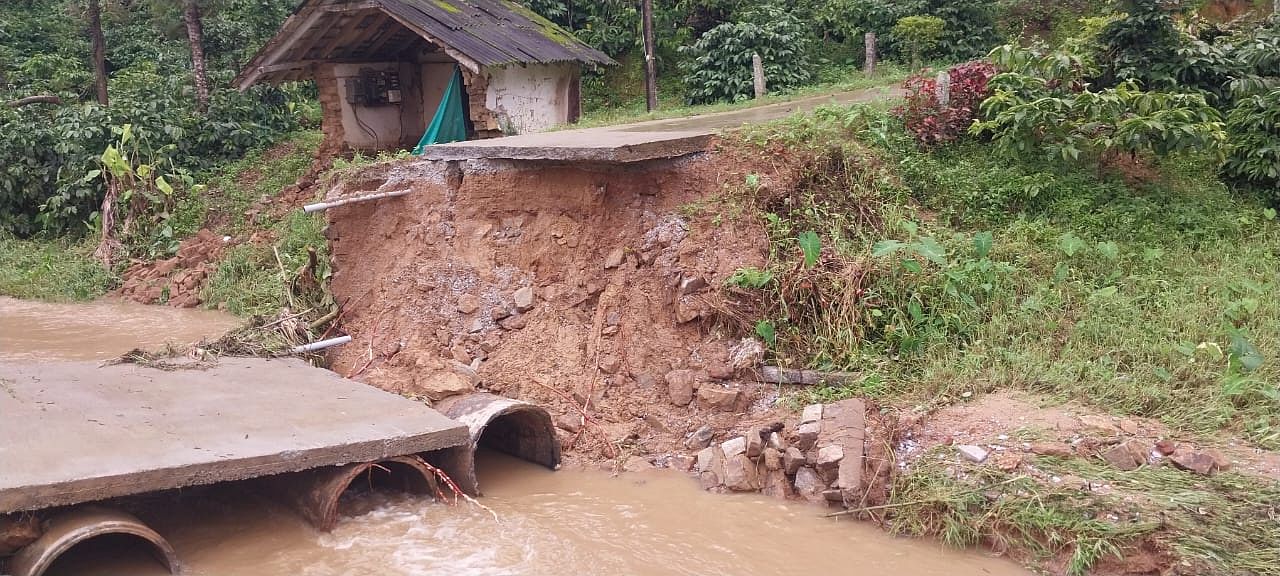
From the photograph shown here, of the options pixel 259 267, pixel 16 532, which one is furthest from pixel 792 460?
pixel 259 267

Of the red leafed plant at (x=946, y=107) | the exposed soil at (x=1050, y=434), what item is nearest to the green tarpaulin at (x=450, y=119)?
the red leafed plant at (x=946, y=107)

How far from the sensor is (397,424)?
17.8ft

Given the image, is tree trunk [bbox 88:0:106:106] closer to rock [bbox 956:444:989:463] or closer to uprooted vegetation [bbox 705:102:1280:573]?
uprooted vegetation [bbox 705:102:1280:573]

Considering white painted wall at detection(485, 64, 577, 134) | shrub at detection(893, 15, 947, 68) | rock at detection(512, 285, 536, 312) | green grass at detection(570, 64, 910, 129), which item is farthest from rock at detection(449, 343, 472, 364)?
shrub at detection(893, 15, 947, 68)

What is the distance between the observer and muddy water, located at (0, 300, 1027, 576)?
15.7 ft

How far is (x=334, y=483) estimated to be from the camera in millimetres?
5074

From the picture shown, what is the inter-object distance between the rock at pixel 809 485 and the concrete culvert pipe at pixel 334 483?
6.65 ft

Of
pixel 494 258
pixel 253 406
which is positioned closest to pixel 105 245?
pixel 494 258

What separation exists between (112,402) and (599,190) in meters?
3.48

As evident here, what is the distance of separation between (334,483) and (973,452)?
328 cm

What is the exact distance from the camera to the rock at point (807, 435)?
217 inches

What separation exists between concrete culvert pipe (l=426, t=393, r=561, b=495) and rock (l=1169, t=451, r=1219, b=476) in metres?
3.36

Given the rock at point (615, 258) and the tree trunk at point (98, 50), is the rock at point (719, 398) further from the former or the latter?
the tree trunk at point (98, 50)

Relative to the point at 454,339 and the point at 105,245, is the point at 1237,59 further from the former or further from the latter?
the point at 105,245
